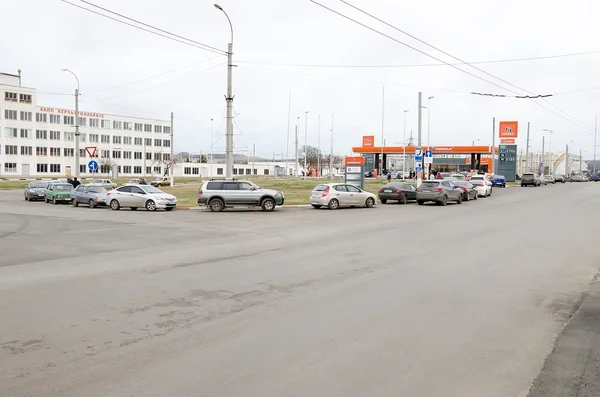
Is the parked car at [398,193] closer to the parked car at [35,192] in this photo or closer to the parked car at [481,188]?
the parked car at [481,188]

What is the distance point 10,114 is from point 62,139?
10902mm

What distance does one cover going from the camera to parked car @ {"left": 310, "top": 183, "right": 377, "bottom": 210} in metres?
29.1

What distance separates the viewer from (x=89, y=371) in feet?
15.6

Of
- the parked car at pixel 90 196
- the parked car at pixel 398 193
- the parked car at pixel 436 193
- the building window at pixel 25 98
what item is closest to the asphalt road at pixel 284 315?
the parked car at pixel 90 196

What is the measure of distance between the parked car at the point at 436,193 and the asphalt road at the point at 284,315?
17304 mm

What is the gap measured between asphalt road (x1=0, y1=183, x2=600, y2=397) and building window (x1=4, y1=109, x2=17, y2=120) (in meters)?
91.9

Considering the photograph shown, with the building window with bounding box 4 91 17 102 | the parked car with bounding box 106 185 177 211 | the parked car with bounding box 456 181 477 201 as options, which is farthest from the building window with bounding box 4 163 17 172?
the parked car with bounding box 456 181 477 201

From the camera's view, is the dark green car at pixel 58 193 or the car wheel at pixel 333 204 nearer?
the car wheel at pixel 333 204

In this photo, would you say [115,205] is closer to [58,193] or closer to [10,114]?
[58,193]

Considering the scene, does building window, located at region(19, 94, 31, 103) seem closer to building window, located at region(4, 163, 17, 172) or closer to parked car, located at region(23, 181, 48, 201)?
building window, located at region(4, 163, 17, 172)

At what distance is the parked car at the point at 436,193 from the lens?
1254 inches

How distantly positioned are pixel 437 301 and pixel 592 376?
2941 millimetres

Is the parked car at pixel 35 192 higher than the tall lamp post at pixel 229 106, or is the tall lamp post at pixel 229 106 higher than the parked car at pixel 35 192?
the tall lamp post at pixel 229 106

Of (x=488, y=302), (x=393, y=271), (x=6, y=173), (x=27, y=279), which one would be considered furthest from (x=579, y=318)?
(x=6, y=173)
